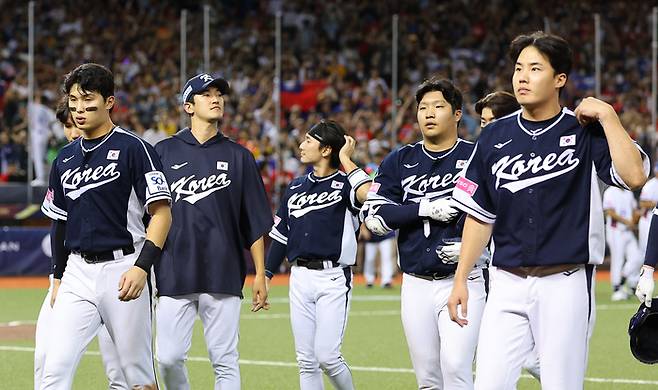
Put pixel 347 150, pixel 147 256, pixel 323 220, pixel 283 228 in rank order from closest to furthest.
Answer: pixel 147 256, pixel 347 150, pixel 323 220, pixel 283 228

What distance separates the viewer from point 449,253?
747cm

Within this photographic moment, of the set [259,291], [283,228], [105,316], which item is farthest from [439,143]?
[105,316]

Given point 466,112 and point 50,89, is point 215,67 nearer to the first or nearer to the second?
point 50,89

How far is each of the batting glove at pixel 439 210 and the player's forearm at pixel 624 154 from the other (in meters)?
1.85

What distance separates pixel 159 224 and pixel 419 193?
1.76 meters

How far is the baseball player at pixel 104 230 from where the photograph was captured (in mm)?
6953

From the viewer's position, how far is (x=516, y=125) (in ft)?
20.2

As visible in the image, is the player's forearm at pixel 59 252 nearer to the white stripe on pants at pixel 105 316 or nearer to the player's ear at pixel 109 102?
the white stripe on pants at pixel 105 316

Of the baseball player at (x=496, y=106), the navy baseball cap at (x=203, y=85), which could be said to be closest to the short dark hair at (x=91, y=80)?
the navy baseball cap at (x=203, y=85)

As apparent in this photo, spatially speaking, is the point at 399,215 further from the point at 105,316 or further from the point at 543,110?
the point at 105,316

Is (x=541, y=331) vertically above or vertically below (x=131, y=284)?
below

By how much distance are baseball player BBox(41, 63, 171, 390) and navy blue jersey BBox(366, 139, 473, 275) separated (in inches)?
59.6

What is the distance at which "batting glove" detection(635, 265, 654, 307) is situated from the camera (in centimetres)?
709

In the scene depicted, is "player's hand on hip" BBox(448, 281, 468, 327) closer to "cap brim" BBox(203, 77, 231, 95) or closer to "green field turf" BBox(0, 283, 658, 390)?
"cap brim" BBox(203, 77, 231, 95)
